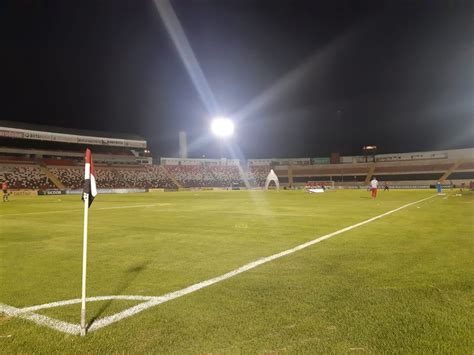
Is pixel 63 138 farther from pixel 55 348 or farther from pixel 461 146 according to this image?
pixel 461 146

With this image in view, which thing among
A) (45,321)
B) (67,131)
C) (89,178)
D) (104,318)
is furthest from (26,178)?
(104,318)

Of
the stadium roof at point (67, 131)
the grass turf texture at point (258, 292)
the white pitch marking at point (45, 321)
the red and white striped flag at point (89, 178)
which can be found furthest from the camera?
the stadium roof at point (67, 131)

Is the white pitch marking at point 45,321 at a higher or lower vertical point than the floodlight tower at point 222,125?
lower

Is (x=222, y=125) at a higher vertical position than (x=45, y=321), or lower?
higher

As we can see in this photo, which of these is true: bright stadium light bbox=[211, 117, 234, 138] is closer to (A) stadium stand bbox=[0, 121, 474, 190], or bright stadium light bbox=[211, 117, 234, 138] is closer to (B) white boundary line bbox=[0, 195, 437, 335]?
(A) stadium stand bbox=[0, 121, 474, 190]

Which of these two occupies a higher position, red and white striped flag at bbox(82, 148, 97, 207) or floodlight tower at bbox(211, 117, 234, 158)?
floodlight tower at bbox(211, 117, 234, 158)

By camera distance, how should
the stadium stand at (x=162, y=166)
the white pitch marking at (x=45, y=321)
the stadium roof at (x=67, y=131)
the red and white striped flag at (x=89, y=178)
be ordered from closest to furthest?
the white pitch marking at (x=45, y=321) → the red and white striped flag at (x=89, y=178) → the stadium stand at (x=162, y=166) → the stadium roof at (x=67, y=131)

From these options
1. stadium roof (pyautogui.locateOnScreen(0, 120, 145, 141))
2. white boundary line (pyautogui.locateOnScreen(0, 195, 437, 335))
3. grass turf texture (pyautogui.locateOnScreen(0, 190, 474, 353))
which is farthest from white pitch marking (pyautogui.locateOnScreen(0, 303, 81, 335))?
stadium roof (pyautogui.locateOnScreen(0, 120, 145, 141))

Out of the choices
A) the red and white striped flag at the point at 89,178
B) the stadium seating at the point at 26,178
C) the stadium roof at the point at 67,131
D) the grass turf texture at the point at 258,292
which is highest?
the stadium roof at the point at 67,131

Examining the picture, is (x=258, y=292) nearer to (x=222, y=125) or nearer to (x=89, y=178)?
(x=89, y=178)

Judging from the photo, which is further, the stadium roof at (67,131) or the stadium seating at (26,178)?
the stadium roof at (67,131)

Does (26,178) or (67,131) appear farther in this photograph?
(67,131)

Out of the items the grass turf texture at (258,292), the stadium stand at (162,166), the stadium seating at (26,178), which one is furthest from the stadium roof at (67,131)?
the grass turf texture at (258,292)

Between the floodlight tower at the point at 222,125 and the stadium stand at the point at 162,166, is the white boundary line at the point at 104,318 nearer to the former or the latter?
the stadium stand at the point at 162,166
